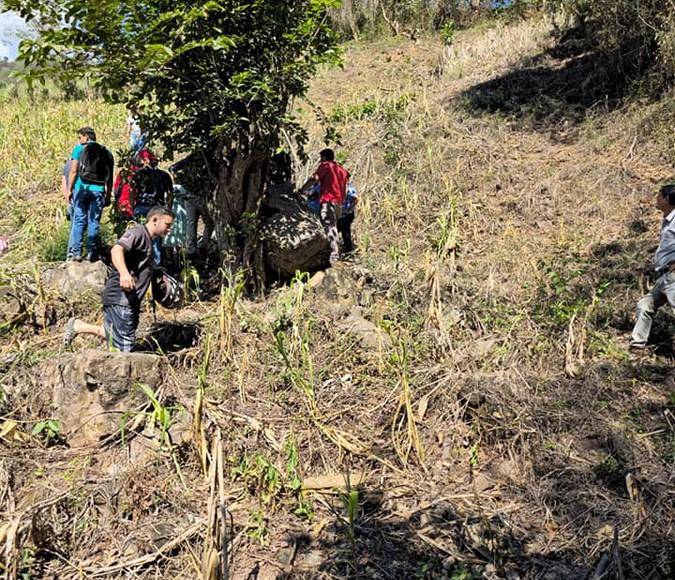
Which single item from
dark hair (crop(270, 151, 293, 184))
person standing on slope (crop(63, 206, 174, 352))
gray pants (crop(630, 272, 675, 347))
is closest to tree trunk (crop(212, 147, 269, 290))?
dark hair (crop(270, 151, 293, 184))

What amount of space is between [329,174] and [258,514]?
4.35 meters

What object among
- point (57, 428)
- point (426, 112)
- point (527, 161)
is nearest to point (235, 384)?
point (57, 428)

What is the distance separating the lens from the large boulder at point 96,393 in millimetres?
3879

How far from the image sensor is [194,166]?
20.0ft

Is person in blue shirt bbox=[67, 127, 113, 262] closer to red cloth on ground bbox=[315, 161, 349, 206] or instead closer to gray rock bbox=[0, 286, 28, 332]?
gray rock bbox=[0, 286, 28, 332]

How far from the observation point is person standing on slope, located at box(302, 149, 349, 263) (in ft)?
22.2

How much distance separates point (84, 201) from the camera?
6.14 m

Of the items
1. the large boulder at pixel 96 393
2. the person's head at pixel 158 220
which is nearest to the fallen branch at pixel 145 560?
the large boulder at pixel 96 393

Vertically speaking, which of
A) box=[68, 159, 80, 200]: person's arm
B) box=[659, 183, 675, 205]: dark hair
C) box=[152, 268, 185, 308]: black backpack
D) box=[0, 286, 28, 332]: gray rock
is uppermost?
box=[68, 159, 80, 200]: person's arm

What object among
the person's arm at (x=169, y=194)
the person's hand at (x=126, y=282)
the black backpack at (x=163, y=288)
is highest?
the person's arm at (x=169, y=194)

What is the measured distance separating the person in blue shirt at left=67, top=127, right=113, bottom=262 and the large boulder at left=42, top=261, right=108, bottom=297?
32cm

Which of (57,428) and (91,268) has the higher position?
(91,268)

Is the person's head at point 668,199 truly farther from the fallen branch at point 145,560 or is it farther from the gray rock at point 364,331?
the fallen branch at point 145,560

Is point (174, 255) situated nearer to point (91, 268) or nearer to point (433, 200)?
point (91, 268)
